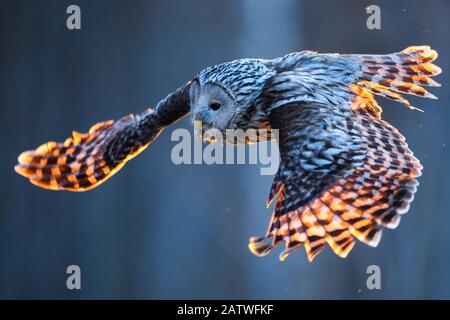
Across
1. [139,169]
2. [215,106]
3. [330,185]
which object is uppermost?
[215,106]

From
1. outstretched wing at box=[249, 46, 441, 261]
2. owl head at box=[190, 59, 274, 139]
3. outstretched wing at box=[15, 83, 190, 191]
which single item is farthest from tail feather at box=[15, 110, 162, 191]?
outstretched wing at box=[249, 46, 441, 261]

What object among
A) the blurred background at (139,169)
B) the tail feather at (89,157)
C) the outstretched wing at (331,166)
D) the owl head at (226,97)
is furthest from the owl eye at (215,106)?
the blurred background at (139,169)

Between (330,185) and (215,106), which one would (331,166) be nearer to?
(330,185)

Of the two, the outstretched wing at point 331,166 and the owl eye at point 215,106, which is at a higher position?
A: the owl eye at point 215,106

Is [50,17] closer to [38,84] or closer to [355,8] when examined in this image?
[38,84]

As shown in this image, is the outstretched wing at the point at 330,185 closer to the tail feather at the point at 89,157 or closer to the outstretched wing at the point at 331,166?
the outstretched wing at the point at 331,166

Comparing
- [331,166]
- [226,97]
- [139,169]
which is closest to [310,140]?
[331,166]
